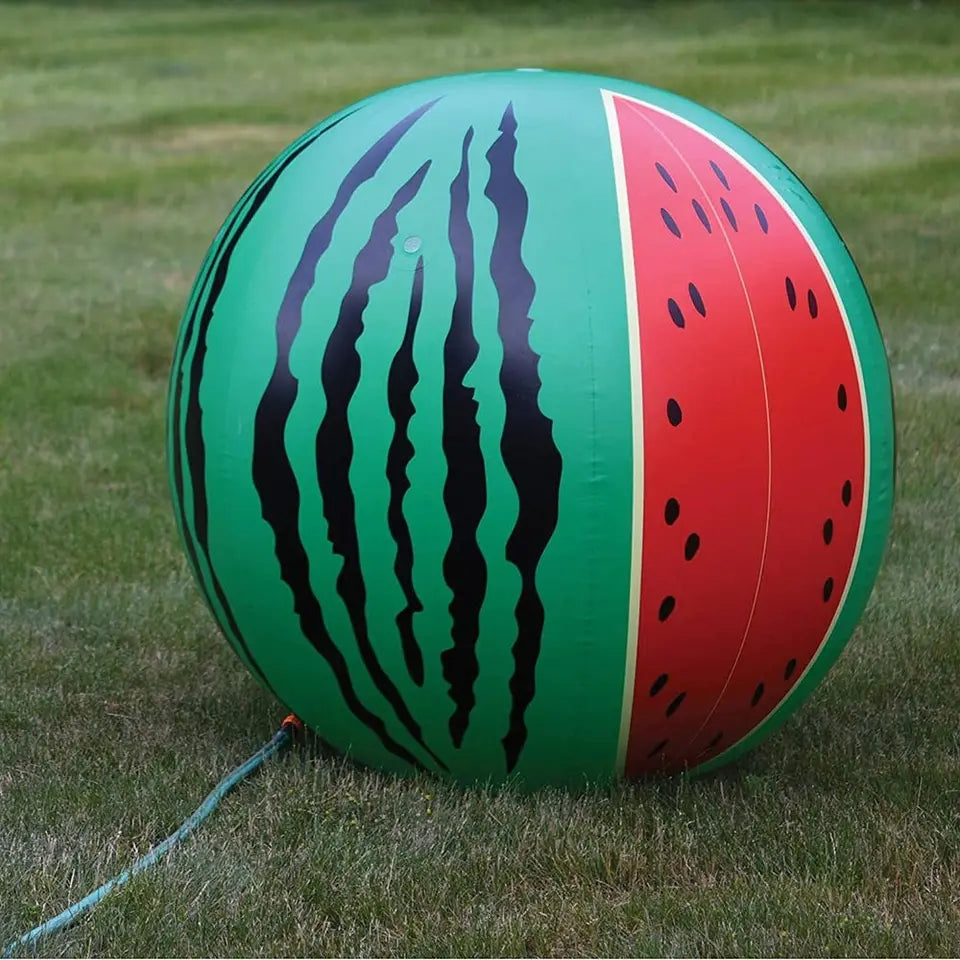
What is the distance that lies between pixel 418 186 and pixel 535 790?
1.44 meters

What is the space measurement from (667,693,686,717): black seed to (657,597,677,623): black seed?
243 mm

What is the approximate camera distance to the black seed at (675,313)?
354 centimetres

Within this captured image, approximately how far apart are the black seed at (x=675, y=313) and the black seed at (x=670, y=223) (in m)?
0.16

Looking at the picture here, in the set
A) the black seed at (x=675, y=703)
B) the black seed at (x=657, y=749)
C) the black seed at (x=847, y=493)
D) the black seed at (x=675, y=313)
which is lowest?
the black seed at (x=657, y=749)

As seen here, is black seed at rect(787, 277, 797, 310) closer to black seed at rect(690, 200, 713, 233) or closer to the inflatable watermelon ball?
the inflatable watermelon ball

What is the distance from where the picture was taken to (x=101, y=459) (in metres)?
7.47

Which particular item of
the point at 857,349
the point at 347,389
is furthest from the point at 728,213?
the point at 347,389

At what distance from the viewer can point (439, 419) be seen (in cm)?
351

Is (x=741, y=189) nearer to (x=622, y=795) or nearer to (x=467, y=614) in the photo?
(x=467, y=614)

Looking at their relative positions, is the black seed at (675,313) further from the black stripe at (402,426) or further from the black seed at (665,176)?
the black stripe at (402,426)

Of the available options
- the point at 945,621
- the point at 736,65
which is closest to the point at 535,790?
the point at 945,621

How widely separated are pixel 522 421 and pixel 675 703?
2.54 feet

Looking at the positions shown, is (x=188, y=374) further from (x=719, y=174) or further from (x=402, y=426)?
(x=719, y=174)

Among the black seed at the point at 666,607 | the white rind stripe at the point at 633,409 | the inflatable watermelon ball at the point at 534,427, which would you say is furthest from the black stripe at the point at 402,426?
the black seed at the point at 666,607
